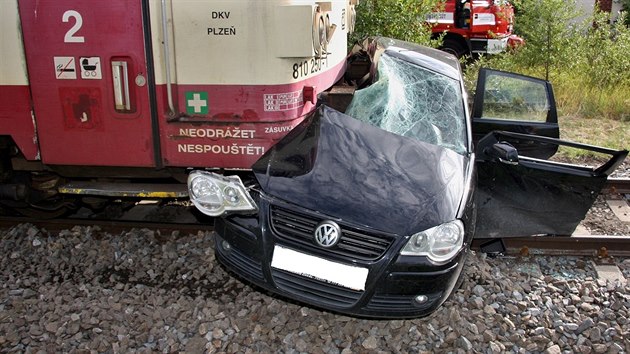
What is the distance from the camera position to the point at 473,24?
15453 mm

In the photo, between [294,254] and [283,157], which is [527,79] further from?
[294,254]

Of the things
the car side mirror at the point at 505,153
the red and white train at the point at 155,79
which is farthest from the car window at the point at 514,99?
the red and white train at the point at 155,79

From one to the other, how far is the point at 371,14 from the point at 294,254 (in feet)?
22.1

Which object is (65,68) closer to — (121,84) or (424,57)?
(121,84)

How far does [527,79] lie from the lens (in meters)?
5.52

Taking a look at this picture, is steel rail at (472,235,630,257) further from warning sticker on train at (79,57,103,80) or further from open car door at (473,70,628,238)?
warning sticker on train at (79,57,103,80)

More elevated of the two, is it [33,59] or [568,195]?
[33,59]

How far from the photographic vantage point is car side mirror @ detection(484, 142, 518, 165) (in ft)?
14.4

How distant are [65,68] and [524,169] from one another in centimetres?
373

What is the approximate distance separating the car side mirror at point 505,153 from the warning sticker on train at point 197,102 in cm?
227

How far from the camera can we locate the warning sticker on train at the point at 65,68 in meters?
4.60

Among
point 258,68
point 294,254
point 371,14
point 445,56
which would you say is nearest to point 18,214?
point 258,68

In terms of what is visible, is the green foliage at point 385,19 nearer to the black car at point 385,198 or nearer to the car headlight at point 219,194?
the black car at point 385,198

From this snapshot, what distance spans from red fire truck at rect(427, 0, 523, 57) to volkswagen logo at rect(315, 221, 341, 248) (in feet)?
42.1
